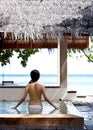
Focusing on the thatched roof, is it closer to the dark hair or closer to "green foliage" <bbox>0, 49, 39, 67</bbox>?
the dark hair

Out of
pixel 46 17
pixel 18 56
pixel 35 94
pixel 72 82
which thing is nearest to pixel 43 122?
pixel 35 94

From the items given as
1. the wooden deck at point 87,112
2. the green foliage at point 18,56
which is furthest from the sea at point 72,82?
the wooden deck at point 87,112

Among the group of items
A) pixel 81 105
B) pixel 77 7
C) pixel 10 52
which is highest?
pixel 77 7

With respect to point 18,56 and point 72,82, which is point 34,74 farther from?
point 72,82

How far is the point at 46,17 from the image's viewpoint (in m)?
7.89

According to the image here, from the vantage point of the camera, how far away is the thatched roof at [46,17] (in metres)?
7.68

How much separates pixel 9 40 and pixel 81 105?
2.72 m

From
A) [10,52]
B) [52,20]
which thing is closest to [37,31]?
[52,20]

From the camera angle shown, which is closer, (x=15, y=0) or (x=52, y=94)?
(x=15, y=0)

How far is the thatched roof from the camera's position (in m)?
7.68

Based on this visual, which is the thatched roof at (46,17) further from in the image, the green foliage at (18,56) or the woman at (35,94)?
the green foliage at (18,56)

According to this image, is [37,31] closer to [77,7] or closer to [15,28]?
[15,28]

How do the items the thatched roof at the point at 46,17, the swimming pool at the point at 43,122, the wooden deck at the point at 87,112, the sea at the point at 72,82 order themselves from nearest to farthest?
the swimming pool at the point at 43,122
the wooden deck at the point at 87,112
the thatched roof at the point at 46,17
the sea at the point at 72,82

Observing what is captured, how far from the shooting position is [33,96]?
20.4ft
